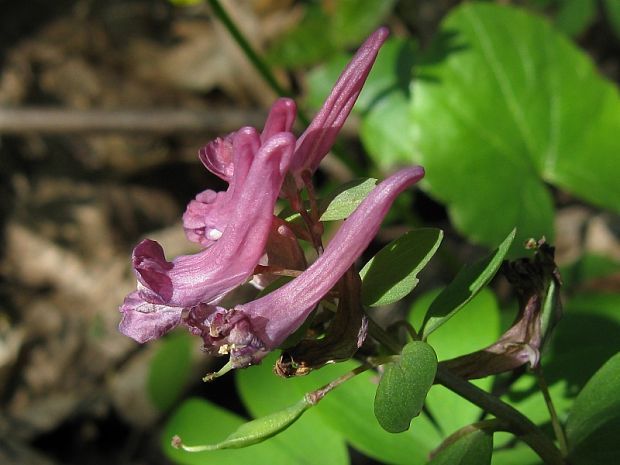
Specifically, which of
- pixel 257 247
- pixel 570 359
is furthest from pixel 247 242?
pixel 570 359

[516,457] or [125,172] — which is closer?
[516,457]

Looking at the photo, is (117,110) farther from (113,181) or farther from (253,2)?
(253,2)

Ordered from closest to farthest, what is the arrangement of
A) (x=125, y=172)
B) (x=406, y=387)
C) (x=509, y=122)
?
(x=406, y=387)
(x=509, y=122)
(x=125, y=172)

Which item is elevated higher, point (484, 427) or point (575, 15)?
point (484, 427)

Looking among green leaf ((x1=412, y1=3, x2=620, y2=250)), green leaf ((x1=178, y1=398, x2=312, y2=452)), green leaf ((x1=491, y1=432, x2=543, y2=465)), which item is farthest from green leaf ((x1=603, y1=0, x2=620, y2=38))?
green leaf ((x1=178, y1=398, x2=312, y2=452))

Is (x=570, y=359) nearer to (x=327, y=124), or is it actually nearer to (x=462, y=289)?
(x=462, y=289)

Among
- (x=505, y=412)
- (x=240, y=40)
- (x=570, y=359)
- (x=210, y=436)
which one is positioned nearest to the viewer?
(x=505, y=412)

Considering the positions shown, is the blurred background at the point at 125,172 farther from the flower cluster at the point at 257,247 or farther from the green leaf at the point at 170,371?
the flower cluster at the point at 257,247
